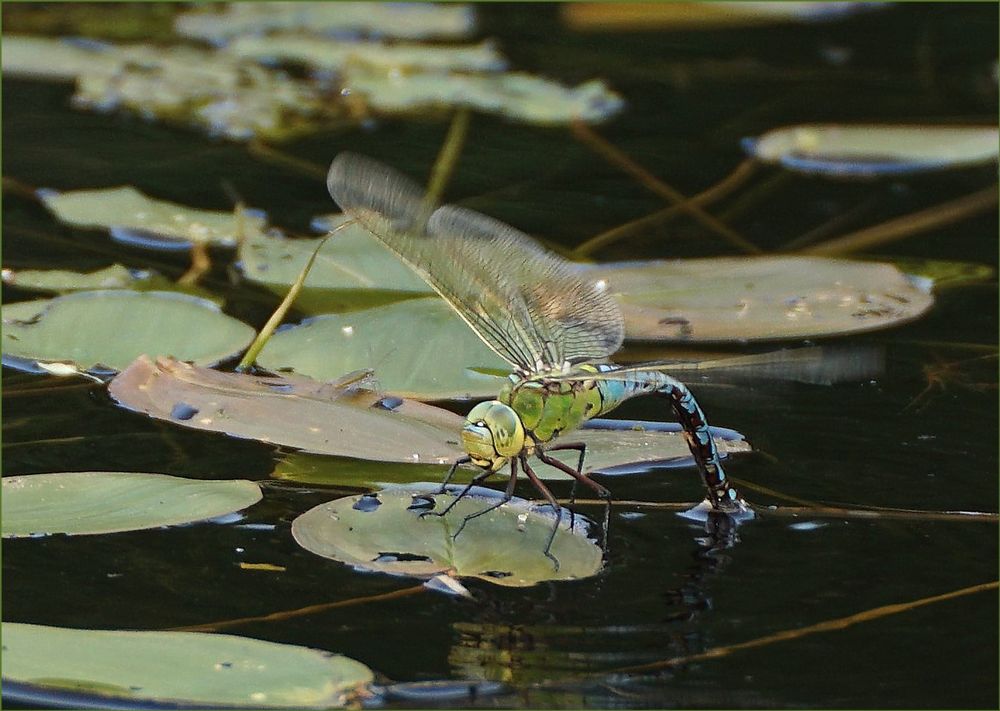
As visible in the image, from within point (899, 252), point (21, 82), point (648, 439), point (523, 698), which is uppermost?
point (21, 82)

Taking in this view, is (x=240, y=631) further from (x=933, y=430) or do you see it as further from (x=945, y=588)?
(x=933, y=430)

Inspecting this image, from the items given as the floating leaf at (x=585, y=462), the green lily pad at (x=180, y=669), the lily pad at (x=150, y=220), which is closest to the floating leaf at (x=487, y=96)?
the lily pad at (x=150, y=220)

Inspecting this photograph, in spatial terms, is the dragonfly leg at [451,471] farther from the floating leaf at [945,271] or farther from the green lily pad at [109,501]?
the floating leaf at [945,271]

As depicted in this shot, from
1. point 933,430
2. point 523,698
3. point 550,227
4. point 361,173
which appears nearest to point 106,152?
point 550,227

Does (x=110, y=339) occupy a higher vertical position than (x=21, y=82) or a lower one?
lower

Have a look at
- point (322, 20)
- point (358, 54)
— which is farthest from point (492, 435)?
point (322, 20)
